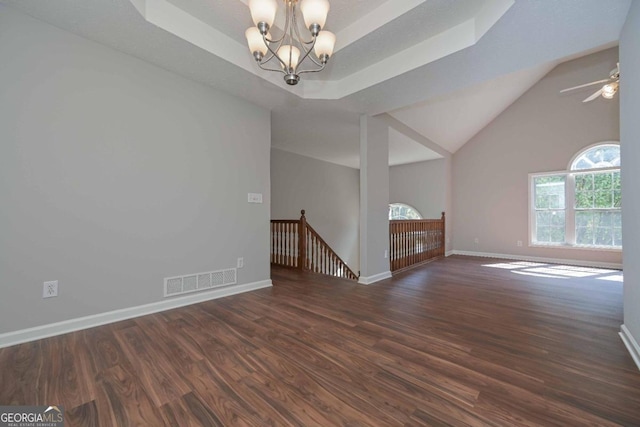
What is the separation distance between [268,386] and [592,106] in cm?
715

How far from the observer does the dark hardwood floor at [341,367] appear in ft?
4.00

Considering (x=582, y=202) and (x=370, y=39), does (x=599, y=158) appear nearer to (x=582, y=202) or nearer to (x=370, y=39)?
(x=582, y=202)

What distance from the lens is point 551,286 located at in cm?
341

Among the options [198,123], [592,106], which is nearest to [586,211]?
[592,106]

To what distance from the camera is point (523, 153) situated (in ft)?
18.3

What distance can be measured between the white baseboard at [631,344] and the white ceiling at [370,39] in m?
2.37

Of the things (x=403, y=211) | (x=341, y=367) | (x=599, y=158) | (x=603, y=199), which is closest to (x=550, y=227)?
(x=603, y=199)

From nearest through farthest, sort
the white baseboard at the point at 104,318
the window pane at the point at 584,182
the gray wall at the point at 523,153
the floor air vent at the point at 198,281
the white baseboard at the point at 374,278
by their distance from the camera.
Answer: the white baseboard at the point at 104,318, the floor air vent at the point at 198,281, the white baseboard at the point at 374,278, the gray wall at the point at 523,153, the window pane at the point at 584,182

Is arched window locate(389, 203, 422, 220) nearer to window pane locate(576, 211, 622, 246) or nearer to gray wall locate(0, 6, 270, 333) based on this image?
window pane locate(576, 211, 622, 246)

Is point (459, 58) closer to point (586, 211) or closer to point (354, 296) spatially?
point (354, 296)

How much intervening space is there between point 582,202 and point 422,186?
10.3 feet

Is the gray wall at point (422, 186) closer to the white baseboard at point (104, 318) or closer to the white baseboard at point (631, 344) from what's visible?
the white baseboard at point (631, 344)

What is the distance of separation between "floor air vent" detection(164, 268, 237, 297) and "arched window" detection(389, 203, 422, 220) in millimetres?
5679

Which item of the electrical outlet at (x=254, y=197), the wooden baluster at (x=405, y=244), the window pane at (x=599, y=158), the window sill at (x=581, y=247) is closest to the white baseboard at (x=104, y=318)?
the electrical outlet at (x=254, y=197)
